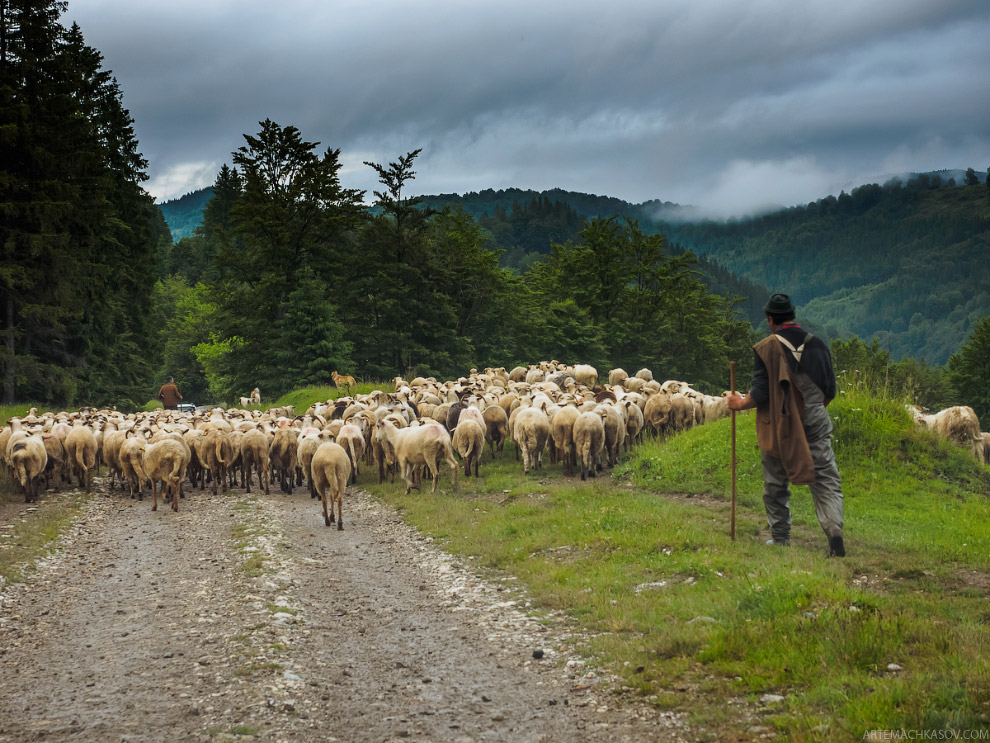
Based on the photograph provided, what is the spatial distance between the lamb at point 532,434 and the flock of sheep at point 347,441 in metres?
0.03

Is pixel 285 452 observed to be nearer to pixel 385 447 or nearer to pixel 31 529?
pixel 385 447

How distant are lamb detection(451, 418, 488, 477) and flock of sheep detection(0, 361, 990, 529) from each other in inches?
1.1

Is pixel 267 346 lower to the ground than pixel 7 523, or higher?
higher

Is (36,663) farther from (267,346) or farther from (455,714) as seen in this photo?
(267,346)

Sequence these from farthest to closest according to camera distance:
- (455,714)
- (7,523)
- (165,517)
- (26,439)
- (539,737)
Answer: (26,439), (165,517), (7,523), (455,714), (539,737)

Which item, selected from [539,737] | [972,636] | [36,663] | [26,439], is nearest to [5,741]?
[36,663]

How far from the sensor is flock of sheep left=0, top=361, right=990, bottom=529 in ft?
54.7

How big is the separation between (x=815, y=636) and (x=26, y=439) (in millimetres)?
17157

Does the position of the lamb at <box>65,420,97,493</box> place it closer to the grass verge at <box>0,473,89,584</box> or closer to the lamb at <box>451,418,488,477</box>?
the grass verge at <box>0,473,89,584</box>

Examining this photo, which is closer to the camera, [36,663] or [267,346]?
[36,663]

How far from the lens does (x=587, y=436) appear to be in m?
17.2

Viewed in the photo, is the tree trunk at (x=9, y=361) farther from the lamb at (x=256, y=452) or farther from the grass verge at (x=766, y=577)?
the grass verge at (x=766, y=577)

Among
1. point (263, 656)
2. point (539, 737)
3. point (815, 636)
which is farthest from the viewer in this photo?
point (263, 656)

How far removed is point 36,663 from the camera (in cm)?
729
